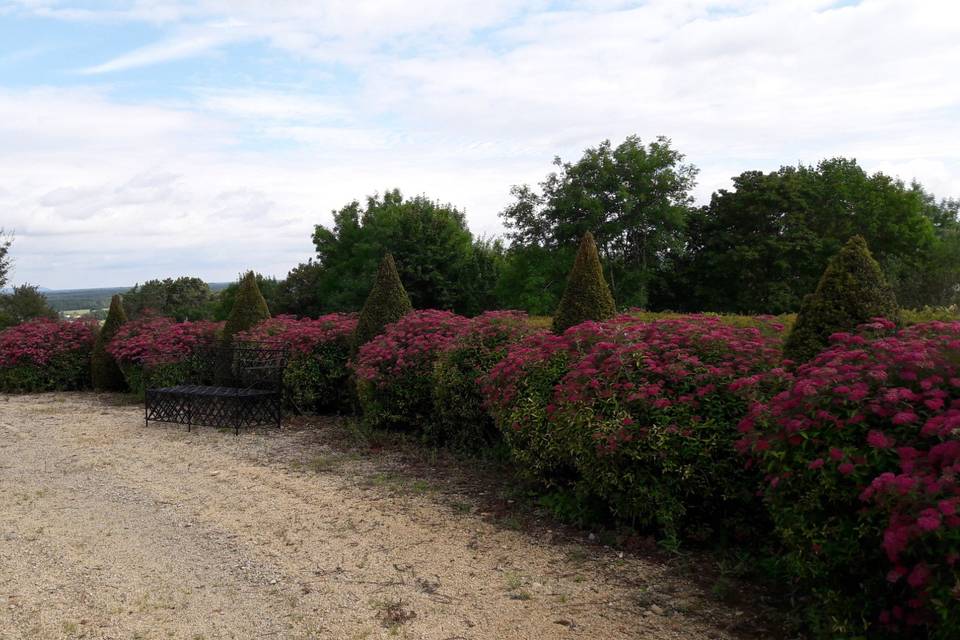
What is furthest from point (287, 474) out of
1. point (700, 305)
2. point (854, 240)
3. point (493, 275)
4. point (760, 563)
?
point (493, 275)

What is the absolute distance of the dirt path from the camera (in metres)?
3.66

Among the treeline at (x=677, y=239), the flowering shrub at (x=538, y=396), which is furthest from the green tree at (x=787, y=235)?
the flowering shrub at (x=538, y=396)

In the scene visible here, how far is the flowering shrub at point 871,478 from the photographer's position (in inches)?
101

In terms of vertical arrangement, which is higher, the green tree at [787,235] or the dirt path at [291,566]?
the green tree at [787,235]

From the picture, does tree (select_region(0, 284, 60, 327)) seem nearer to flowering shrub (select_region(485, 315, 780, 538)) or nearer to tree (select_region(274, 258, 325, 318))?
tree (select_region(274, 258, 325, 318))

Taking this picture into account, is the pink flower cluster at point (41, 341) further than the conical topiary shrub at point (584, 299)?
Yes

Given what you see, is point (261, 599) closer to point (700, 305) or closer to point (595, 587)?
point (595, 587)

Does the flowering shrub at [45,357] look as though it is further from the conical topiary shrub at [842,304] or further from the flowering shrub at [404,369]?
the conical topiary shrub at [842,304]

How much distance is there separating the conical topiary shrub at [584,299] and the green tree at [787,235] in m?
18.8

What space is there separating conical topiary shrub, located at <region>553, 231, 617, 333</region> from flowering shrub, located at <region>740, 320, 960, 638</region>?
373 cm

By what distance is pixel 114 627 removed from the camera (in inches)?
144

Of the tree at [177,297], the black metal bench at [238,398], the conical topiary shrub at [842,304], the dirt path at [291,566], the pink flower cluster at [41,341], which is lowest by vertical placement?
the dirt path at [291,566]

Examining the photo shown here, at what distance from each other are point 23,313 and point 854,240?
84.6ft

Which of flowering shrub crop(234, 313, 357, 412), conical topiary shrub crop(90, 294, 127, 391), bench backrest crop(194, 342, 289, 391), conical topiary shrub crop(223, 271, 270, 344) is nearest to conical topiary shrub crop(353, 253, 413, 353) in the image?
flowering shrub crop(234, 313, 357, 412)
